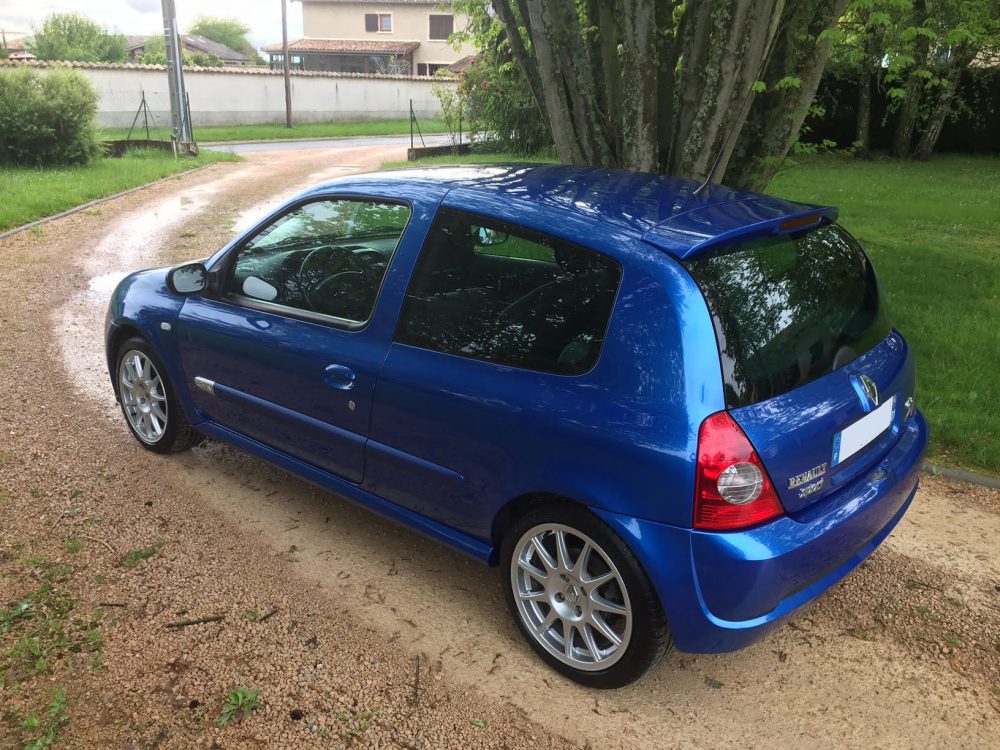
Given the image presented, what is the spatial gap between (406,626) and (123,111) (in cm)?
3887

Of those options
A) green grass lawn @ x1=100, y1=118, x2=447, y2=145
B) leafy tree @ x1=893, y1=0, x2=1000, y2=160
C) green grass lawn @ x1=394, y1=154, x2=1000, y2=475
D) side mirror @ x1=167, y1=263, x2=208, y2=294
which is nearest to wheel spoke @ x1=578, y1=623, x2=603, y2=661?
side mirror @ x1=167, y1=263, x2=208, y2=294

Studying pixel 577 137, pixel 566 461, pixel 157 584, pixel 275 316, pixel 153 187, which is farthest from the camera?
pixel 153 187

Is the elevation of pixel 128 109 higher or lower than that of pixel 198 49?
lower

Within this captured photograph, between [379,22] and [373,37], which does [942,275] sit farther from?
[379,22]

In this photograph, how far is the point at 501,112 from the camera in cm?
2359

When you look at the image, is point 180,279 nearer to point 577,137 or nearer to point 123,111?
point 577,137

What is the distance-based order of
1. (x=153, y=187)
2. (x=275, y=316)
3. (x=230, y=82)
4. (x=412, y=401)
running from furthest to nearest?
(x=230, y=82) < (x=153, y=187) < (x=275, y=316) < (x=412, y=401)

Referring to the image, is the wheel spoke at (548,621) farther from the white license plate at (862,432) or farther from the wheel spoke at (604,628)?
the white license plate at (862,432)

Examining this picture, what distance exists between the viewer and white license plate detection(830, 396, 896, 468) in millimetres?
2709

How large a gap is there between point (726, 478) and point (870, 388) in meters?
0.82

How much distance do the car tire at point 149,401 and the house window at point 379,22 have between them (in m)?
69.9

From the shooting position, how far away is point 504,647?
3125mm

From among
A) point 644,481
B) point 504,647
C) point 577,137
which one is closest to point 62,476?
point 504,647

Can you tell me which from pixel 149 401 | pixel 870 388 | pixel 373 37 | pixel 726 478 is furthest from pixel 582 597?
pixel 373 37
